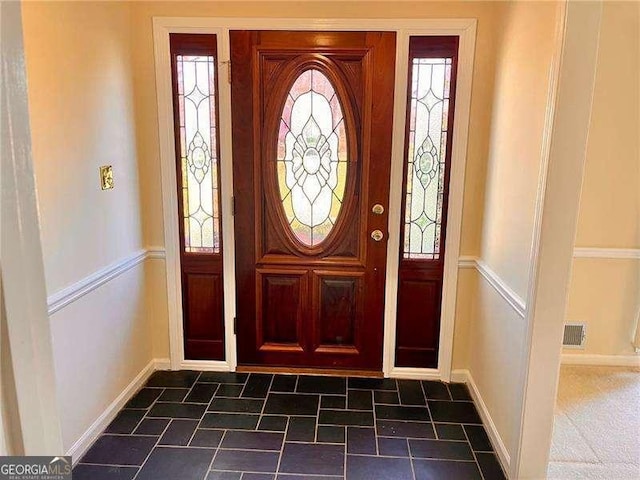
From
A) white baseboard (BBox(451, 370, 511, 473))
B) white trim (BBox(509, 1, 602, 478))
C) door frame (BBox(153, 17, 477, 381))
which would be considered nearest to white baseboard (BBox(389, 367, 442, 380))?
door frame (BBox(153, 17, 477, 381))

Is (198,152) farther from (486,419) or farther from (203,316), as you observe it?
(486,419)

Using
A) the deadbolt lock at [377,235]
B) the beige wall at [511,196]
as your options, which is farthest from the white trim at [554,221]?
the deadbolt lock at [377,235]

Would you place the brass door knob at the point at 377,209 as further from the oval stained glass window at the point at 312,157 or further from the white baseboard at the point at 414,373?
the white baseboard at the point at 414,373

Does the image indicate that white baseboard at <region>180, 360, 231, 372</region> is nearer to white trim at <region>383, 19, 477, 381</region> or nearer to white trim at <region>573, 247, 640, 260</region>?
white trim at <region>383, 19, 477, 381</region>

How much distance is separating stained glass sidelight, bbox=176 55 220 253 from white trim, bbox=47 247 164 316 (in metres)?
0.25

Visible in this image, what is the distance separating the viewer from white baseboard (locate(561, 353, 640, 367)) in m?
3.20

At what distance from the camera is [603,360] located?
321 cm

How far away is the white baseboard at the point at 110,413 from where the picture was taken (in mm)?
2207

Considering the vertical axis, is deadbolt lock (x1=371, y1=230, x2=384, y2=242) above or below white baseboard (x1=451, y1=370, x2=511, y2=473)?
above

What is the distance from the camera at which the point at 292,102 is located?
9.12 feet

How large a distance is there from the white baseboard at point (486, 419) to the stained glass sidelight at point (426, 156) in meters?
0.79

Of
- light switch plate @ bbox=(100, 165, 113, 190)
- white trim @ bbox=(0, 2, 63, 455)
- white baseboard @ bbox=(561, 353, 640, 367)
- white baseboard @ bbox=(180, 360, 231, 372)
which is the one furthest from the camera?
white baseboard @ bbox=(561, 353, 640, 367)

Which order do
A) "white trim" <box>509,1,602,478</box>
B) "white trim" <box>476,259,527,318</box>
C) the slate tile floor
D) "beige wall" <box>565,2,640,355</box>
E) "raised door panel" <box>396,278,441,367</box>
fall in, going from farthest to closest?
"raised door panel" <box>396,278,441,367</box>
"beige wall" <box>565,2,640,355</box>
the slate tile floor
"white trim" <box>476,259,527,318</box>
"white trim" <box>509,1,602,478</box>

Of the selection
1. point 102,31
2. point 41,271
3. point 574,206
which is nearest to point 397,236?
point 574,206
